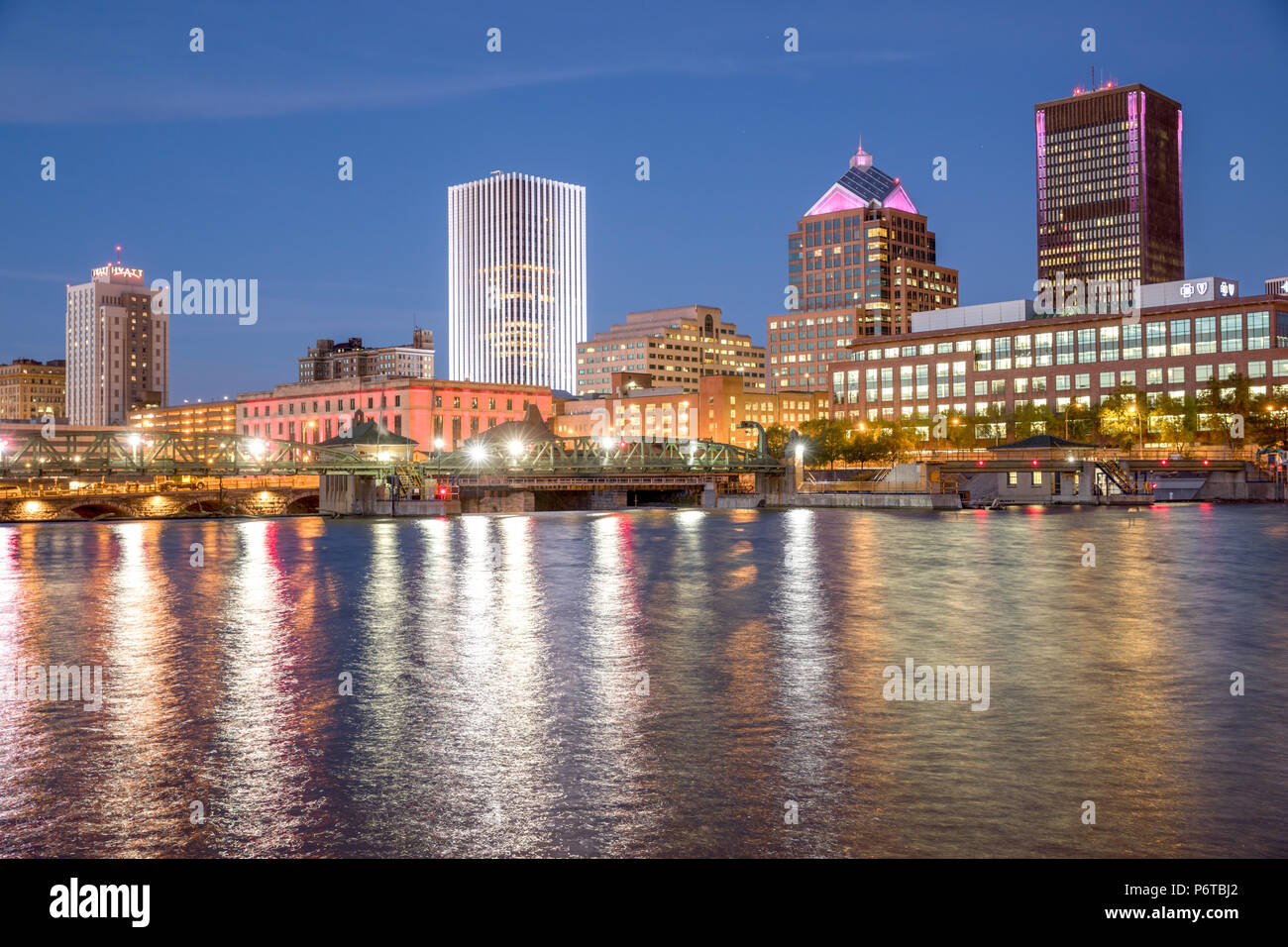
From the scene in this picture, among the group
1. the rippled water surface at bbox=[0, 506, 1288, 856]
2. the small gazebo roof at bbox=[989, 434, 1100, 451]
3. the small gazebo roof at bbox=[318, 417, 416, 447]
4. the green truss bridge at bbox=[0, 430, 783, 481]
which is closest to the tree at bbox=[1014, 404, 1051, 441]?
the small gazebo roof at bbox=[989, 434, 1100, 451]

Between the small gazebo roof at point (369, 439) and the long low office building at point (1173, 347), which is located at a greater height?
the long low office building at point (1173, 347)

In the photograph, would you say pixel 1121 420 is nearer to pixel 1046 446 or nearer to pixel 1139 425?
pixel 1139 425

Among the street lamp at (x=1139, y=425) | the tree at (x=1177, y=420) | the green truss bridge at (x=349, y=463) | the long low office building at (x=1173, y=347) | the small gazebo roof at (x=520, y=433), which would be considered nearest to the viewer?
the green truss bridge at (x=349, y=463)

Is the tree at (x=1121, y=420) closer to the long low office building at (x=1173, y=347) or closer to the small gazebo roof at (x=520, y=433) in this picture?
the long low office building at (x=1173, y=347)

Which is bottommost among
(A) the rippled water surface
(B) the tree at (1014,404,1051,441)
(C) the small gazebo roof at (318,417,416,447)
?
(A) the rippled water surface

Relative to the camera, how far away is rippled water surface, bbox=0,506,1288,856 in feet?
39.5

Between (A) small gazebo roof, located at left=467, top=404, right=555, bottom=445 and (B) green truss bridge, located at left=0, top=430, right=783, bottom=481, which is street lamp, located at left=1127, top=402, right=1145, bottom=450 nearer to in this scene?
(B) green truss bridge, located at left=0, top=430, right=783, bottom=481

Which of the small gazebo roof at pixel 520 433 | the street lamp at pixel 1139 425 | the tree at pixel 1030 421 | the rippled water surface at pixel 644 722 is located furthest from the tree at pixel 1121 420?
the rippled water surface at pixel 644 722

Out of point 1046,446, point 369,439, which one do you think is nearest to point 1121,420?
point 1046,446

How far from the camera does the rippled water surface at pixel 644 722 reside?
1204 cm

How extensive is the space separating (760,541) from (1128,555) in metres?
22.7

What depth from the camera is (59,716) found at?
17938mm
